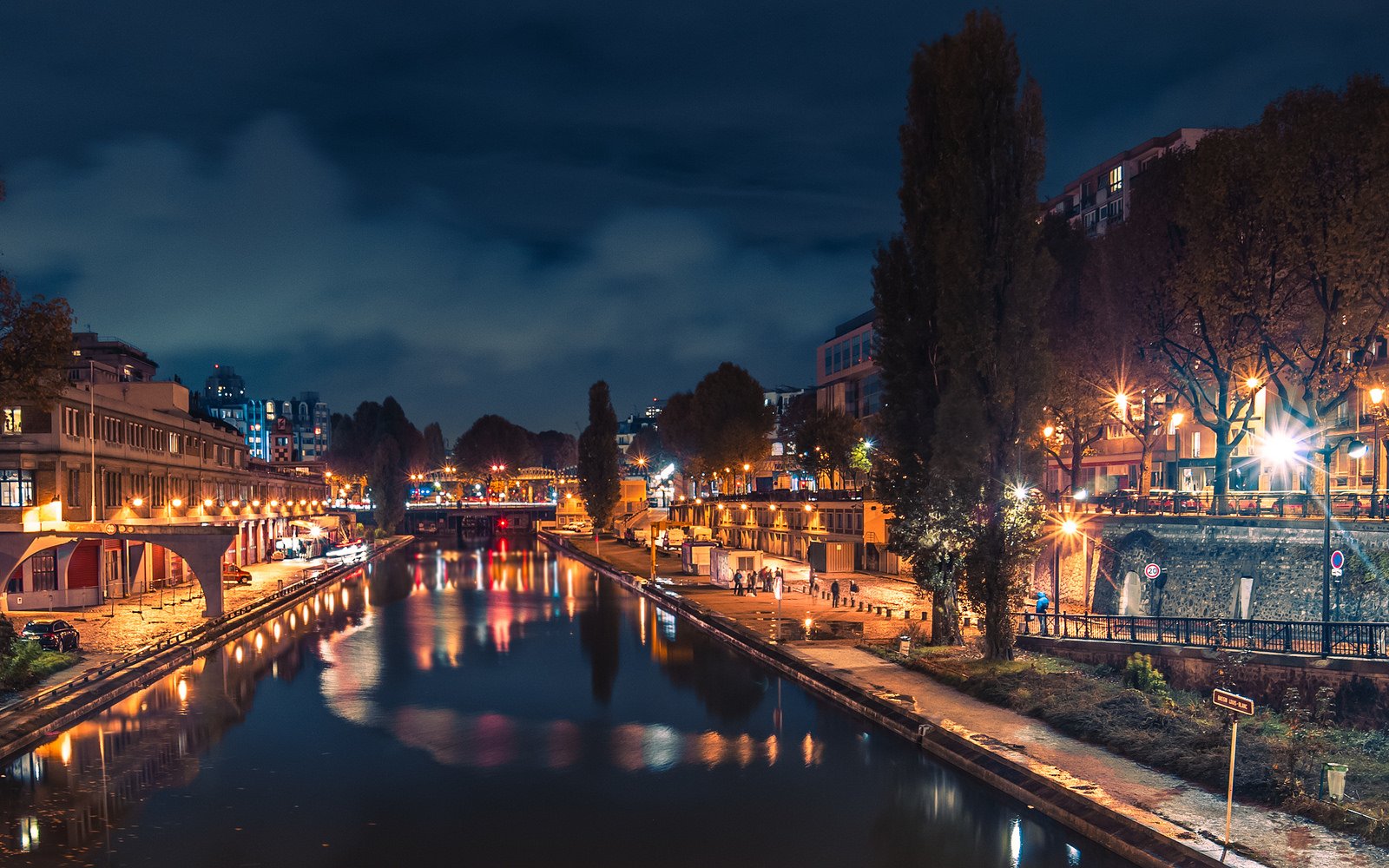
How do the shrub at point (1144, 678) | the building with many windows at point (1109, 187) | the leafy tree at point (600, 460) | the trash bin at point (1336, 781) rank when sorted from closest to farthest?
the trash bin at point (1336, 781) < the shrub at point (1144, 678) < the building with many windows at point (1109, 187) < the leafy tree at point (600, 460)

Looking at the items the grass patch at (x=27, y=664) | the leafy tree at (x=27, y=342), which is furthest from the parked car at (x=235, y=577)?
the leafy tree at (x=27, y=342)

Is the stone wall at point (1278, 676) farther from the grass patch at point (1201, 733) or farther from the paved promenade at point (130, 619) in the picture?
the paved promenade at point (130, 619)

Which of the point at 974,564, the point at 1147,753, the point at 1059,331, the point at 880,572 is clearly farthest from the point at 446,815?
the point at 880,572

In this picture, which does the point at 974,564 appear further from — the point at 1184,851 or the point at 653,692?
the point at 1184,851

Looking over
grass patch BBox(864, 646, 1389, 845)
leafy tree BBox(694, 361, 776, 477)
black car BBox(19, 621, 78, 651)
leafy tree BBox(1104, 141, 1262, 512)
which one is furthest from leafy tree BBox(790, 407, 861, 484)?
black car BBox(19, 621, 78, 651)

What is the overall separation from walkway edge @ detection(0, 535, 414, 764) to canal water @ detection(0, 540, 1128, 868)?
58 cm

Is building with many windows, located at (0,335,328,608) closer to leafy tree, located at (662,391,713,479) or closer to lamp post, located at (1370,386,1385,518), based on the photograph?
lamp post, located at (1370,386,1385,518)

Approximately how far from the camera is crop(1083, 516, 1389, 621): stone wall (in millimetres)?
30188

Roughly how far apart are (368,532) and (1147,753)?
4937 inches

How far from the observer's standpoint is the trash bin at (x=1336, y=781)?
680 inches

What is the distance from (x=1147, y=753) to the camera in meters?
21.3

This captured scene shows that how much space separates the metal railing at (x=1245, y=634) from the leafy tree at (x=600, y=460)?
298 ft

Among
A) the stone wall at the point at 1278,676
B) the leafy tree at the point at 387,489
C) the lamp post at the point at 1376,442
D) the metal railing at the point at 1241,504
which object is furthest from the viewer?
the leafy tree at the point at 387,489

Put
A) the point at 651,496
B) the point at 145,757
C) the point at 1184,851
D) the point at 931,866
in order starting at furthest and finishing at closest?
the point at 651,496 < the point at 145,757 < the point at 931,866 < the point at 1184,851
